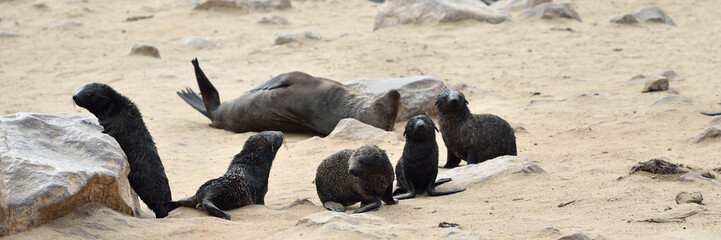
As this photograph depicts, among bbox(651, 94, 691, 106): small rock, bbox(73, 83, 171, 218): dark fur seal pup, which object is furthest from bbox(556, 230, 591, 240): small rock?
bbox(651, 94, 691, 106): small rock

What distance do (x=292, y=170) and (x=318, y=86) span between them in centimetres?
243

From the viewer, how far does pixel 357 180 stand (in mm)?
5719

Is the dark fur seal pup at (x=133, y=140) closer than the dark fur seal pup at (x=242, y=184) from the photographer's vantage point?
No

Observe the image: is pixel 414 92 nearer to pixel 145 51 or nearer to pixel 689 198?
pixel 689 198

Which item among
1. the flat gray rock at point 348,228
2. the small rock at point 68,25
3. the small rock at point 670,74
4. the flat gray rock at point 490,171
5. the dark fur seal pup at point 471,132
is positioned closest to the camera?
the flat gray rock at point 348,228

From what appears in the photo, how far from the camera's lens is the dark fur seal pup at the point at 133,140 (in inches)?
230

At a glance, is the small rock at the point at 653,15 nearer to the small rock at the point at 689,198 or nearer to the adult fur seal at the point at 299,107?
the adult fur seal at the point at 299,107

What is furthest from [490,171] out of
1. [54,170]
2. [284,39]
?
[284,39]

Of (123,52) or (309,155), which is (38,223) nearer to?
(309,155)

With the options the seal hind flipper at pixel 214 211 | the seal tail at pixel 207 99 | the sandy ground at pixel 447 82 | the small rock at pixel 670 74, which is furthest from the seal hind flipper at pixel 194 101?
the small rock at pixel 670 74

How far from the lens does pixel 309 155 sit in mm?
8000

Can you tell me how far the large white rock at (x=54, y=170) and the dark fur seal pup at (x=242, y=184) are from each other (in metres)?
0.47

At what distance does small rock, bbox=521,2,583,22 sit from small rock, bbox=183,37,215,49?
19.9 ft

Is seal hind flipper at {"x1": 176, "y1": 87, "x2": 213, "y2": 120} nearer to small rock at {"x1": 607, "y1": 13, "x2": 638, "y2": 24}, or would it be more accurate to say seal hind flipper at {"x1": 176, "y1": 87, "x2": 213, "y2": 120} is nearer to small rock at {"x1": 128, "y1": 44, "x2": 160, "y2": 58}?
small rock at {"x1": 128, "y1": 44, "x2": 160, "y2": 58}
